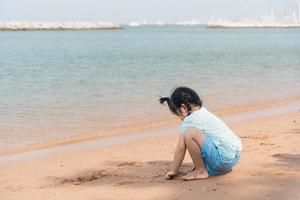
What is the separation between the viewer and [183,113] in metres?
6.04

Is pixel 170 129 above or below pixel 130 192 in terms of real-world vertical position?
below

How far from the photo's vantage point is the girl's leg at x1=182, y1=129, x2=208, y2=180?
5.89 m

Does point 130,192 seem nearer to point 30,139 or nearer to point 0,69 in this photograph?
point 30,139

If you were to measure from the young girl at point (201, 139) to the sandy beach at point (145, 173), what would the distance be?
0.49 feet

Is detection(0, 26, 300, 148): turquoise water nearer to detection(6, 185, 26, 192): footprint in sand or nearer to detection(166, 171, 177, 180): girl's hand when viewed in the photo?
detection(6, 185, 26, 192): footprint in sand

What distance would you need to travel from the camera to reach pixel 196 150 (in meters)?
5.92

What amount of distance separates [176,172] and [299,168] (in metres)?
1.36

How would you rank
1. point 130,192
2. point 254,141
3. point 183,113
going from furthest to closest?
point 254,141 < point 183,113 < point 130,192

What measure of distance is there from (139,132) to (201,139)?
5.26 m

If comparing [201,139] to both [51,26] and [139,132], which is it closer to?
[139,132]

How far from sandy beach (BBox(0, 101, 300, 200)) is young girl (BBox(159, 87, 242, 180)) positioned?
148 mm

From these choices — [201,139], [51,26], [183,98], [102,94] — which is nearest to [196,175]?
[201,139]

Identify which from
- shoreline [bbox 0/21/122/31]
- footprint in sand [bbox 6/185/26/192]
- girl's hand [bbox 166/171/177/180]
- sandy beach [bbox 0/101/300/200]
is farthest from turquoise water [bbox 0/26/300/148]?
shoreline [bbox 0/21/122/31]

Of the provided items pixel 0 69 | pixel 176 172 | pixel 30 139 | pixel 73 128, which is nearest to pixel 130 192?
pixel 176 172
